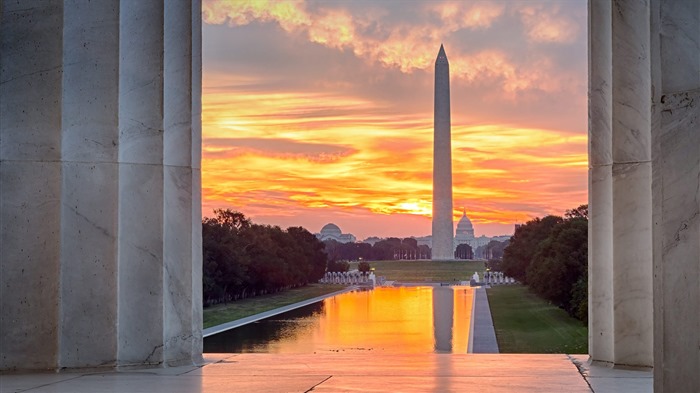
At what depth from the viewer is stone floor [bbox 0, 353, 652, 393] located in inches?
341

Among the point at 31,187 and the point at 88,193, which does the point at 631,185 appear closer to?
the point at 88,193

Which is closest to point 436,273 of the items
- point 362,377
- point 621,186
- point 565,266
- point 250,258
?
point 250,258

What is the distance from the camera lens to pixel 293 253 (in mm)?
93875

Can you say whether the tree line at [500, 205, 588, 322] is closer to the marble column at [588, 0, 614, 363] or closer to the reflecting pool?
the reflecting pool

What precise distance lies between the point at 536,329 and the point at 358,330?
8550 mm

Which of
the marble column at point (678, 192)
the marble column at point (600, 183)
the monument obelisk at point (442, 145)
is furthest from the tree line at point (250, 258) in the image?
the marble column at point (678, 192)

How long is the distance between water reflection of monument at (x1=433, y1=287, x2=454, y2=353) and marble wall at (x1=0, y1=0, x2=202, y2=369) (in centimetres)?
2541

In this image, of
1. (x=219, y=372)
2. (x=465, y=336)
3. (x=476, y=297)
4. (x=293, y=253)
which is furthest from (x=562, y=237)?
(x=219, y=372)

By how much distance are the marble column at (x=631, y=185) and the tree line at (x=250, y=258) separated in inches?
2070

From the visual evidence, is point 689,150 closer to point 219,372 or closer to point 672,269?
point 672,269

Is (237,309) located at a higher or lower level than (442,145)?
lower

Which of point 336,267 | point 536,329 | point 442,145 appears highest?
point 442,145

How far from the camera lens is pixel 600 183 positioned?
412 inches

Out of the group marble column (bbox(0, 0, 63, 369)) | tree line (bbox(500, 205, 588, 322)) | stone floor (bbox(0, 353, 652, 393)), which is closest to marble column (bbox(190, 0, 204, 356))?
stone floor (bbox(0, 353, 652, 393))
